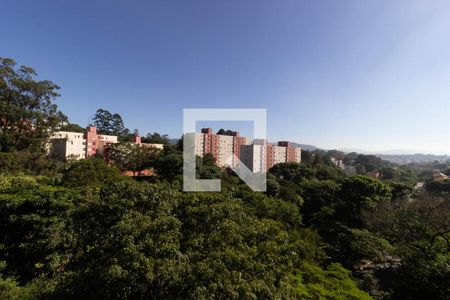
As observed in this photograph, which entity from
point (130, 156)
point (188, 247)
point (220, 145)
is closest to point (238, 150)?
point (220, 145)

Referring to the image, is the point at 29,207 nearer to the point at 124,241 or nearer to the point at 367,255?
the point at 124,241

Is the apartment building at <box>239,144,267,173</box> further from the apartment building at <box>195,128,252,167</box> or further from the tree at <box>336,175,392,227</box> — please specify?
the tree at <box>336,175,392,227</box>

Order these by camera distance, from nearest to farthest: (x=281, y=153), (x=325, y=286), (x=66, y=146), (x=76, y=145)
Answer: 1. (x=325, y=286)
2. (x=66, y=146)
3. (x=76, y=145)
4. (x=281, y=153)

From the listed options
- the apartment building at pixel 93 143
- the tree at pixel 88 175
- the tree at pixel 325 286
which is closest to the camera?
the tree at pixel 325 286

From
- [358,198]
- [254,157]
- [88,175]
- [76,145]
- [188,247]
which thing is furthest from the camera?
[254,157]

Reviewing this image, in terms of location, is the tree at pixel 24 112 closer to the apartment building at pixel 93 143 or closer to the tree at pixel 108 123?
the apartment building at pixel 93 143

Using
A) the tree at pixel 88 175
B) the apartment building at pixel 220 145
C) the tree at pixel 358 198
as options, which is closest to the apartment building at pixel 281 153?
the apartment building at pixel 220 145

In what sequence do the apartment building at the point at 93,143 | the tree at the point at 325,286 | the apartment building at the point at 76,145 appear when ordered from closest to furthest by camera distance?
1. the tree at the point at 325,286
2. the apartment building at the point at 76,145
3. the apartment building at the point at 93,143

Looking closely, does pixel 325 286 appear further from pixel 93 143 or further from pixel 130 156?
pixel 93 143

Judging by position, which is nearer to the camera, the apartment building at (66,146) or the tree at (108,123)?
the apartment building at (66,146)

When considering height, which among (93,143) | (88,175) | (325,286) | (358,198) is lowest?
(325,286)
